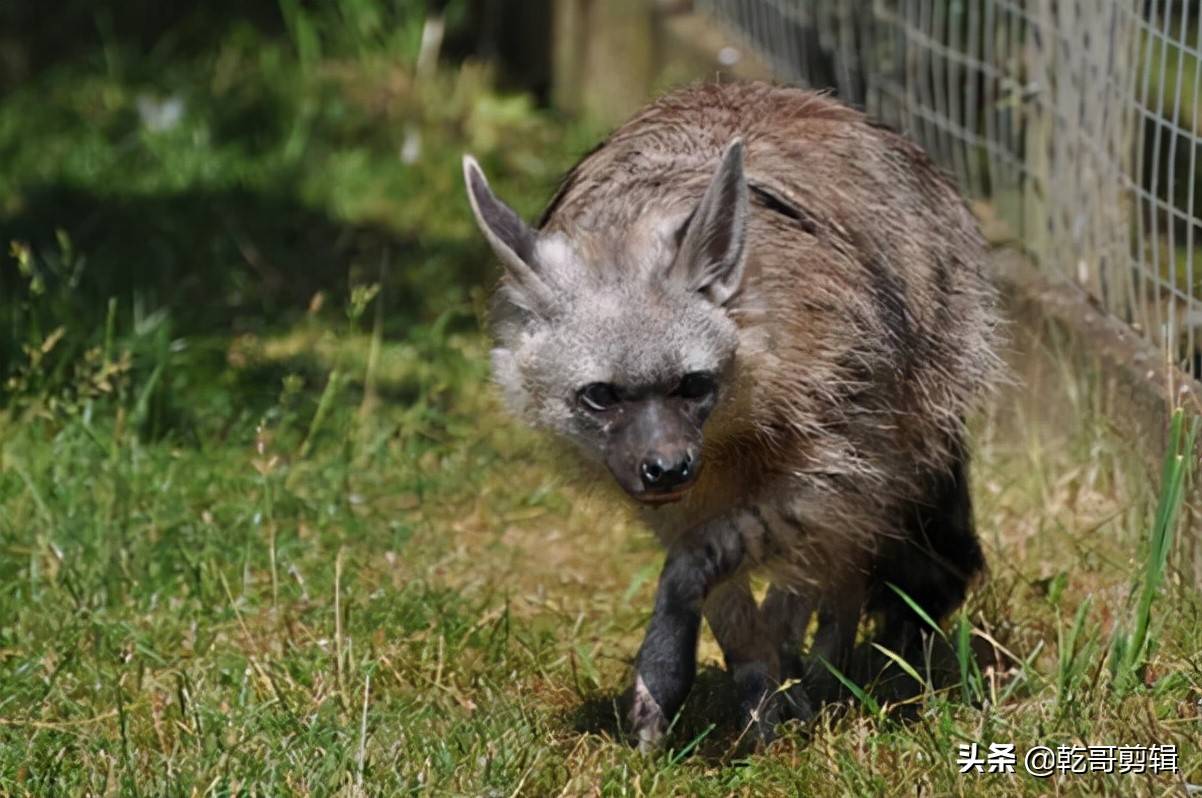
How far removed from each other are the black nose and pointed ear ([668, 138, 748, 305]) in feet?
1.40

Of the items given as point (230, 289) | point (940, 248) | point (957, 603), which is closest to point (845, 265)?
point (940, 248)

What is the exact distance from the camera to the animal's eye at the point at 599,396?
4.43 m

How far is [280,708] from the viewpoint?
14.8 feet

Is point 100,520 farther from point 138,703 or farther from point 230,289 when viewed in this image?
Answer: point 230,289

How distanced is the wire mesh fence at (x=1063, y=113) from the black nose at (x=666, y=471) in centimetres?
122

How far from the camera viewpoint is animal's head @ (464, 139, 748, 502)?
14.2 ft

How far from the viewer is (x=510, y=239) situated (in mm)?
4512

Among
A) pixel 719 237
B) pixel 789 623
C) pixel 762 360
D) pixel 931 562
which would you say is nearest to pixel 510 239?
pixel 719 237

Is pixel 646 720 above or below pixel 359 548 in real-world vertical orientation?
above

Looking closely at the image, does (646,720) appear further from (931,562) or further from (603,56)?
(603,56)

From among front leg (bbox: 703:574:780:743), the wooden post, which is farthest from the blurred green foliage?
front leg (bbox: 703:574:780:743)

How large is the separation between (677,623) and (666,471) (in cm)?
50

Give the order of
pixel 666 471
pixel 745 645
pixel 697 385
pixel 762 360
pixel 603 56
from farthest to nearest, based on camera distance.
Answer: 1. pixel 603 56
2. pixel 745 645
3. pixel 762 360
4. pixel 697 385
5. pixel 666 471

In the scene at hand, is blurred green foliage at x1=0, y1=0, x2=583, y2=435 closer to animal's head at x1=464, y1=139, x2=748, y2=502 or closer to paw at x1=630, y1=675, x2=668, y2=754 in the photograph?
animal's head at x1=464, y1=139, x2=748, y2=502
